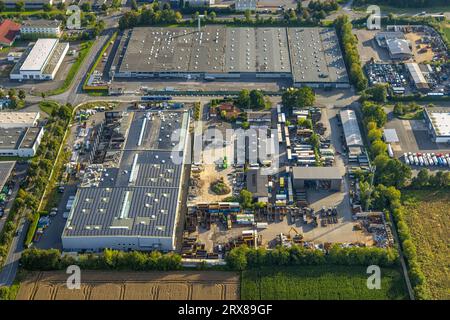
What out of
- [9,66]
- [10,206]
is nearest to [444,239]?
[10,206]

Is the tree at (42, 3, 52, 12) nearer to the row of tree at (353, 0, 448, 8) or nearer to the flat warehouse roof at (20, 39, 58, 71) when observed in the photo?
the flat warehouse roof at (20, 39, 58, 71)

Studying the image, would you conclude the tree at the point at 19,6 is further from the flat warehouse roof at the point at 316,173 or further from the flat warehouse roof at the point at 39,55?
the flat warehouse roof at the point at 316,173

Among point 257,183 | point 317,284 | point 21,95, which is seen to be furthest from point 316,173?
point 21,95

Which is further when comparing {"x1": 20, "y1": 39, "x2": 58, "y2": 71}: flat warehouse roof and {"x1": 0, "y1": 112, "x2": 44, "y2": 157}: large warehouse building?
{"x1": 20, "y1": 39, "x2": 58, "y2": 71}: flat warehouse roof

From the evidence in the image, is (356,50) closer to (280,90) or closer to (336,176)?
(280,90)

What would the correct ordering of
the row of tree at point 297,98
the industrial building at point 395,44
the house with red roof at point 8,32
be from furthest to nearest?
the house with red roof at point 8,32 → the industrial building at point 395,44 → the row of tree at point 297,98

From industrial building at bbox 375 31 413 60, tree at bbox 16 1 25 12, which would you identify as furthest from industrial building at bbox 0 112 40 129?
industrial building at bbox 375 31 413 60

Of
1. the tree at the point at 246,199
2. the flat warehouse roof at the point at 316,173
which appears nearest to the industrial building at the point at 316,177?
the flat warehouse roof at the point at 316,173
